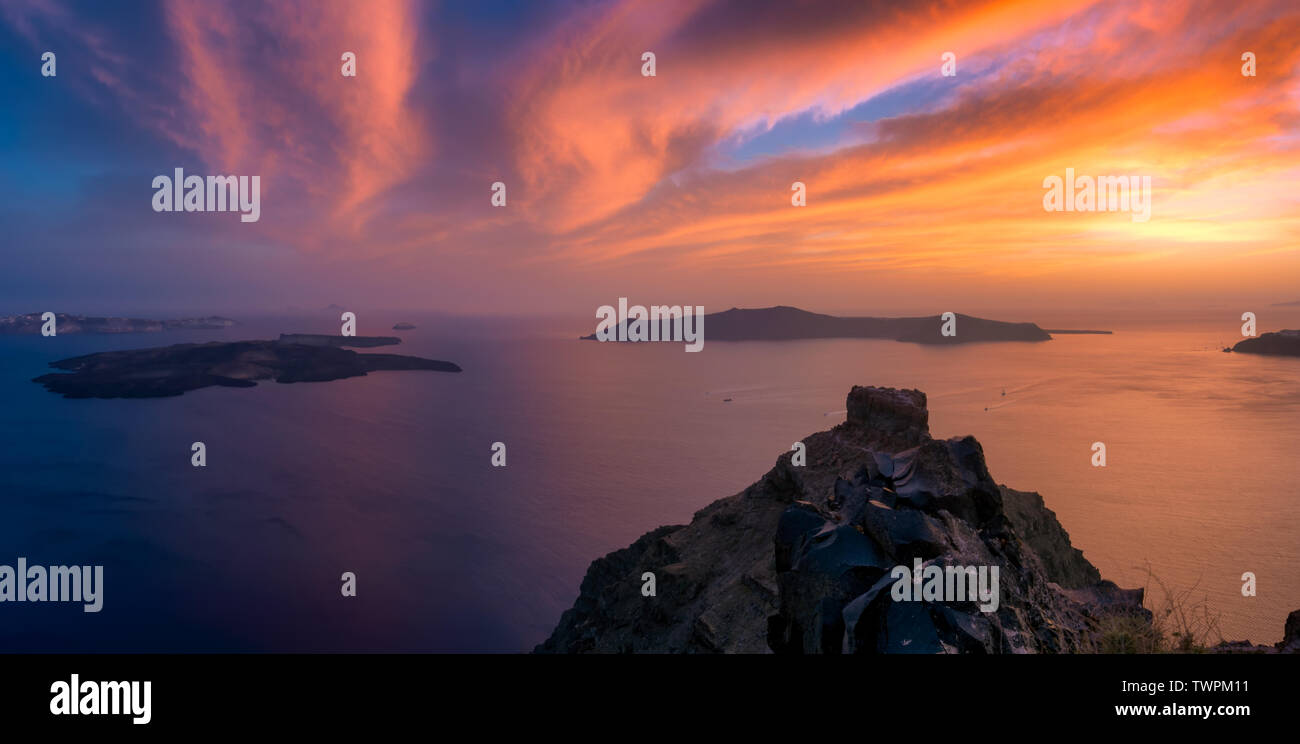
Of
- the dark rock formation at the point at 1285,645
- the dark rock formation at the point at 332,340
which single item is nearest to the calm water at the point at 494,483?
the dark rock formation at the point at 1285,645

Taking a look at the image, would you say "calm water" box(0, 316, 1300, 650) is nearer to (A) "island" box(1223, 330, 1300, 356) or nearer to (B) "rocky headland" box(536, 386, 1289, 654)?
(A) "island" box(1223, 330, 1300, 356)

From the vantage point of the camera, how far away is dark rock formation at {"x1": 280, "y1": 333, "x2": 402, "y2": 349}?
119 m

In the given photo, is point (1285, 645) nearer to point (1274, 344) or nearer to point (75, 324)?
point (1274, 344)

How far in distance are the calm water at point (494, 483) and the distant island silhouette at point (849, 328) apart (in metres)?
28.1

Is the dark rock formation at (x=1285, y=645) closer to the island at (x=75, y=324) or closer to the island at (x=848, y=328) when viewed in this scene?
the island at (x=848, y=328)

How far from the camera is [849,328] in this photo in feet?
419

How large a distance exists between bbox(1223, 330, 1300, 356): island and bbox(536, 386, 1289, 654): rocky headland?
113460mm

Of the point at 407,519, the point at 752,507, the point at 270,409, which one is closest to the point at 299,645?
the point at 407,519

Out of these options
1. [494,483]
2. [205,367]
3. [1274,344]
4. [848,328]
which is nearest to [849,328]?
[848,328]

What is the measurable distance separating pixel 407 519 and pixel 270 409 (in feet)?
154

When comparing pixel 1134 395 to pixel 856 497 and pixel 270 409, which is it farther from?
pixel 270 409

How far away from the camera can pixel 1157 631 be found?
13.2 ft

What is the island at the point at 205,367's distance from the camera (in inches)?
3246
